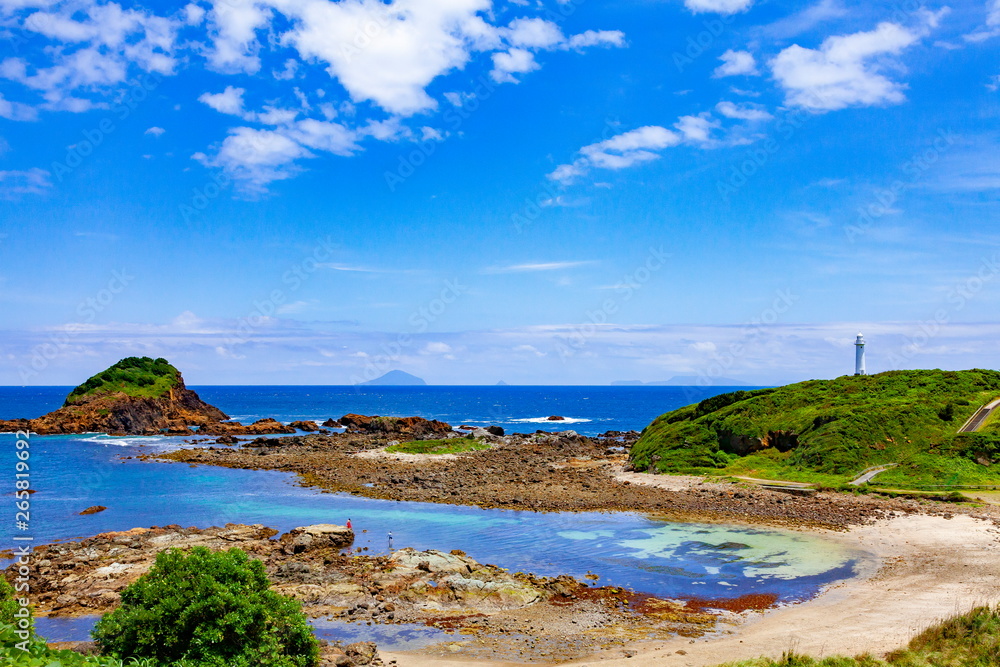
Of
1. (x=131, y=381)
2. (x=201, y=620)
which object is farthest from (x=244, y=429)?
(x=201, y=620)

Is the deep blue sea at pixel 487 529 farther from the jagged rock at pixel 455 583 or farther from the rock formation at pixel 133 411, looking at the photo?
the rock formation at pixel 133 411

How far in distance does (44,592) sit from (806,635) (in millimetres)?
23743

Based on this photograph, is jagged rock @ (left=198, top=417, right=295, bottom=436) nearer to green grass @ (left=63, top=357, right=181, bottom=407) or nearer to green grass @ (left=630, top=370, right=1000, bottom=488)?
green grass @ (left=63, top=357, right=181, bottom=407)

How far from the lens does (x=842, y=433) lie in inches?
1745

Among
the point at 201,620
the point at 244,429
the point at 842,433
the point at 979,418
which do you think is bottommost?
the point at 244,429

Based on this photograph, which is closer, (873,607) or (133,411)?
(873,607)

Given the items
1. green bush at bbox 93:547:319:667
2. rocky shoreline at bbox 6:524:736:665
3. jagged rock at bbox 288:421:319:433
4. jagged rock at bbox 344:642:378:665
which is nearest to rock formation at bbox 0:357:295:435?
jagged rock at bbox 288:421:319:433

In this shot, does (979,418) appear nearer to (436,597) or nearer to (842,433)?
(842,433)

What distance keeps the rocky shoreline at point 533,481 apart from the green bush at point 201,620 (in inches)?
1041

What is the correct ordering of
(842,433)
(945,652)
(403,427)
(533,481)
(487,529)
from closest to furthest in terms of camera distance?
(945,652) < (487,529) < (842,433) < (533,481) < (403,427)

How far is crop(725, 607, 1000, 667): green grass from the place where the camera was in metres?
13.6

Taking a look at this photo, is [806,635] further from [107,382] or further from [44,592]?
[107,382]

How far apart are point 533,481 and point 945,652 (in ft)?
111

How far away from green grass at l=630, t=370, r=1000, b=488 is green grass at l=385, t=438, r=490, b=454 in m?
20.4
